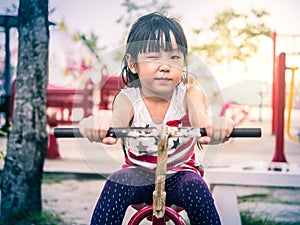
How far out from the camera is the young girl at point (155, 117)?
1.35 m

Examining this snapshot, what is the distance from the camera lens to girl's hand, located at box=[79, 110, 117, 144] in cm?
126

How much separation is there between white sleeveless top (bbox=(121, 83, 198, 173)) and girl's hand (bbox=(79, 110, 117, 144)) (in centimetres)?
15

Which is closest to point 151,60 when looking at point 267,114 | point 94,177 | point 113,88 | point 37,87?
point 37,87

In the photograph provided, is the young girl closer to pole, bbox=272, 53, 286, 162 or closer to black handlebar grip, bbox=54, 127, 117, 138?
black handlebar grip, bbox=54, 127, 117, 138

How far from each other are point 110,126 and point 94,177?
2446 mm

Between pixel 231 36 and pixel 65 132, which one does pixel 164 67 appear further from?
pixel 231 36

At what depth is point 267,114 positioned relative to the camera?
14.7 ft

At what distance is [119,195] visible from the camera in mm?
1363

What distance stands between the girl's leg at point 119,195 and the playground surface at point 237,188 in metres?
0.62

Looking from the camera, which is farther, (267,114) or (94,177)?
(267,114)

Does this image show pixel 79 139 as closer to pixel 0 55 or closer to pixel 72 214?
pixel 72 214

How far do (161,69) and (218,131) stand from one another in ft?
0.87

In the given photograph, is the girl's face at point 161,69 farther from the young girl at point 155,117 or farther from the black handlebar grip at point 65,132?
the black handlebar grip at point 65,132

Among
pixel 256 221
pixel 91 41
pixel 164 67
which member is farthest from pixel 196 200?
pixel 91 41
